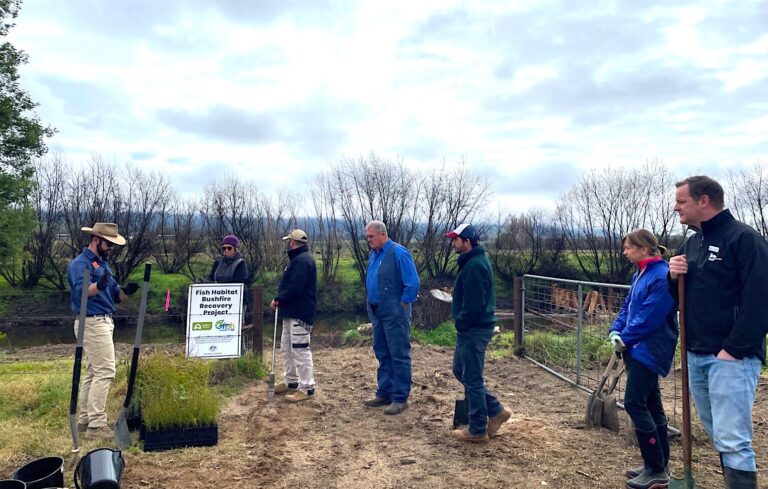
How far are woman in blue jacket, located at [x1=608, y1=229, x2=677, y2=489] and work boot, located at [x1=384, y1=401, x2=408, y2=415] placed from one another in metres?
2.55

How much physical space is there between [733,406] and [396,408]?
11.5ft

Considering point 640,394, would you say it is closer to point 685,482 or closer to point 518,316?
point 685,482

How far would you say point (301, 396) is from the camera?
21.1ft

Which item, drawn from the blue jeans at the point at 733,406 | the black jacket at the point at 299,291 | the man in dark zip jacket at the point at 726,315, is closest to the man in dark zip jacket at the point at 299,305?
the black jacket at the point at 299,291

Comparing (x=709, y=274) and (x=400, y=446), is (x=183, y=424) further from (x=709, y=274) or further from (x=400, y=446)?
(x=709, y=274)

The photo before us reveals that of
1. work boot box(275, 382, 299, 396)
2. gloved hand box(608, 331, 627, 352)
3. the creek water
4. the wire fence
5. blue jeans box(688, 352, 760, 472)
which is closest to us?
blue jeans box(688, 352, 760, 472)

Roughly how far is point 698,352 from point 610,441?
1922mm

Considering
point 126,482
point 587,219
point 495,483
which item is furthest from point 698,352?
point 587,219

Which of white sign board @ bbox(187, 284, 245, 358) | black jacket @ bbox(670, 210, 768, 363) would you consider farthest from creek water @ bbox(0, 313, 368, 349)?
black jacket @ bbox(670, 210, 768, 363)

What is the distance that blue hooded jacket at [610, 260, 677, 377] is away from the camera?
3.82m

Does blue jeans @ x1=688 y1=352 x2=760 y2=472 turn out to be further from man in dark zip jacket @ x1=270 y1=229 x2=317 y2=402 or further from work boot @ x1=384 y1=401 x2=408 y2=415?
man in dark zip jacket @ x1=270 y1=229 x2=317 y2=402

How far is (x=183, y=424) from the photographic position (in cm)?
494

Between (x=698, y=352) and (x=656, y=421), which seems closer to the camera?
(x=698, y=352)

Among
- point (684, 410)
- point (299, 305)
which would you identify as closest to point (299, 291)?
point (299, 305)
